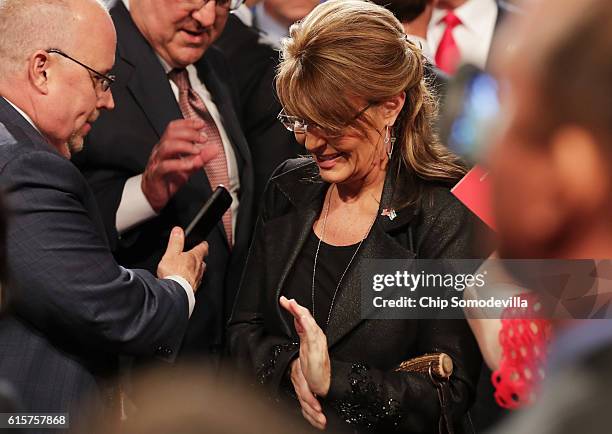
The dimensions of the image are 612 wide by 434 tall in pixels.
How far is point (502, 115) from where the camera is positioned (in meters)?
0.97

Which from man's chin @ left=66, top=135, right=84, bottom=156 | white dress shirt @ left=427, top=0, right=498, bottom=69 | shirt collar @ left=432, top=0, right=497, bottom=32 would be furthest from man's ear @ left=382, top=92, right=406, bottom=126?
shirt collar @ left=432, top=0, right=497, bottom=32

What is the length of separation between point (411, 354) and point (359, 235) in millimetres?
324

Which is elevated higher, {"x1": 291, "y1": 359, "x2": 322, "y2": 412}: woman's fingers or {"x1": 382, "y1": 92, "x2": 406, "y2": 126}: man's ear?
{"x1": 382, "y1": 92, "x2": 406, "y2": 126}: man's ear

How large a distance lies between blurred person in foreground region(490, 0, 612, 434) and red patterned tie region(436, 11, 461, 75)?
7.31 ft

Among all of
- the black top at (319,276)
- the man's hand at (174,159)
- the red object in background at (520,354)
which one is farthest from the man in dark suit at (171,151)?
the red object in background at (520,354)

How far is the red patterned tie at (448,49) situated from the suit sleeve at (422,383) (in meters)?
0.92

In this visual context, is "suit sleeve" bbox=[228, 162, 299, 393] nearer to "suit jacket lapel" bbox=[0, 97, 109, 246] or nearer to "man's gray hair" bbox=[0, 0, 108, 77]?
"suit jacket lapel" bbox=[0, 97, 109, 246]

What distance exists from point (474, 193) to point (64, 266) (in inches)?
37.8

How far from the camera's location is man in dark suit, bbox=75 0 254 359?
275 centimetres

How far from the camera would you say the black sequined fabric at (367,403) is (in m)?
2.23

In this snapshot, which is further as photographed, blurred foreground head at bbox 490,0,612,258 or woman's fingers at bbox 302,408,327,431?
woman's fingers at bbox 302,408,327,431

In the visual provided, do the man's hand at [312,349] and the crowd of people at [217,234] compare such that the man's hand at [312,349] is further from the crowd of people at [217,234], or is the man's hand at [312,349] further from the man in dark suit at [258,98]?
Answer: the man in dark suit at [258,98]

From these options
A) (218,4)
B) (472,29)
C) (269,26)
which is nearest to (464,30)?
(472,29)

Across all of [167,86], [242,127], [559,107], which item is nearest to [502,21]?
[242,127]
